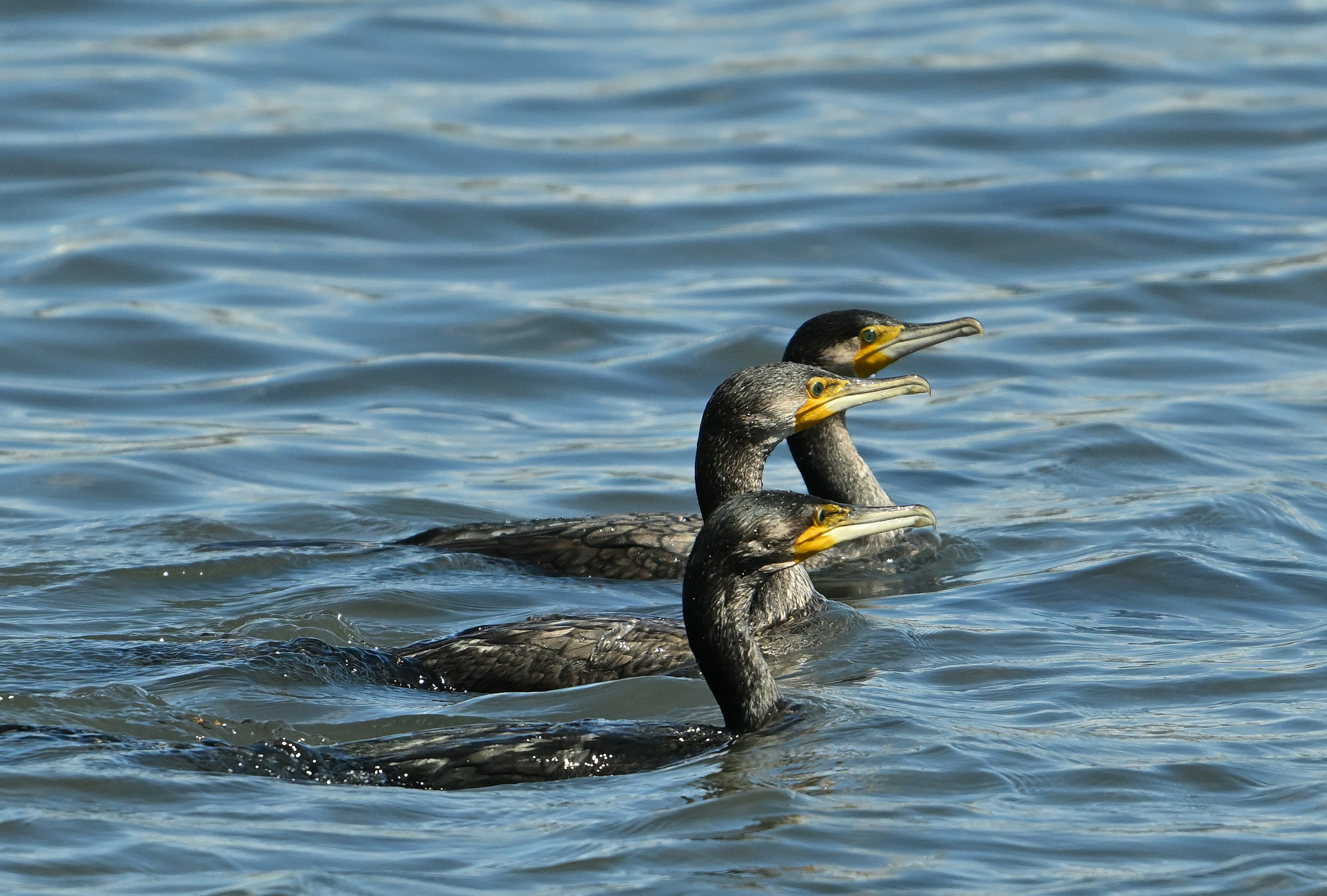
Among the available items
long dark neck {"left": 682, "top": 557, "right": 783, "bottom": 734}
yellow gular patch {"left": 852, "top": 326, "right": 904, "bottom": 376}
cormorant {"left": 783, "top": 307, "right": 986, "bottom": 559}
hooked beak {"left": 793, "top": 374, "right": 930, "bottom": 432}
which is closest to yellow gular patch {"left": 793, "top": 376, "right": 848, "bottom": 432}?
hooked beak {"left": 793, "top": 374, "right": 930, "bottom": 432}

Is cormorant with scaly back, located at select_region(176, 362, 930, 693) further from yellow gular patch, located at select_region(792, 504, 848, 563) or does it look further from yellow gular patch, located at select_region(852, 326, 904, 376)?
yellow gular patch, located at select_region(852, 326, 904, 376)

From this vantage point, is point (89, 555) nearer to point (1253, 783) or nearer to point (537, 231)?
point (1253, 783)

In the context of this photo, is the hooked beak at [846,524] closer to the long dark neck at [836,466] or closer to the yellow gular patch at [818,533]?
the yellow gular patch at [818,533]

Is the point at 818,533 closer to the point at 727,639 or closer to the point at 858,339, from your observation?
the point at 727,639

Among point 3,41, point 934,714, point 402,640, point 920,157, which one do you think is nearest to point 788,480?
point 402,640

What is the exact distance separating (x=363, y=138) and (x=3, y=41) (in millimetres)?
5025

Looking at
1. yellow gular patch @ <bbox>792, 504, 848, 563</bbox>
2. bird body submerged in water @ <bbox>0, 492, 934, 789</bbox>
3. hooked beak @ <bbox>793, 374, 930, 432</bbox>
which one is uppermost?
hooked beak @ <bbox>793, 374, 930, 432</bbox>

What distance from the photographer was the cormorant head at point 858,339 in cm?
1040

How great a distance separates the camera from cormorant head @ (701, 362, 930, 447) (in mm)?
8766

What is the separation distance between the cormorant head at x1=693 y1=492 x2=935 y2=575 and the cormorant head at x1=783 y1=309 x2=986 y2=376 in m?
3.35

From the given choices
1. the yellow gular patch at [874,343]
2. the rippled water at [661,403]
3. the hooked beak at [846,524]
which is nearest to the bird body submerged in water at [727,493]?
the yellow gular patch at [874,343]

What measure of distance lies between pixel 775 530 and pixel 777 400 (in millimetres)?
1786

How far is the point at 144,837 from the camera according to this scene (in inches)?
239

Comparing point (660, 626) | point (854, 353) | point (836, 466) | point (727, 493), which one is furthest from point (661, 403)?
point (660, 626)
